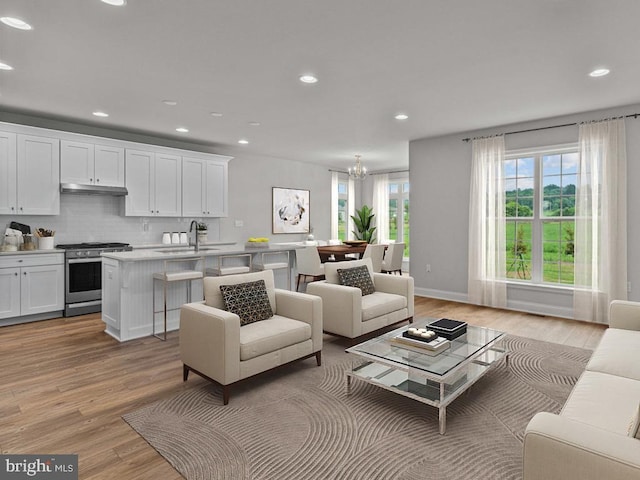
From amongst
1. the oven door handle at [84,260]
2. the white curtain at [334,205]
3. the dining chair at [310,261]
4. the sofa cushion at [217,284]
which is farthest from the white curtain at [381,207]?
the sofa cushion at [217,284]

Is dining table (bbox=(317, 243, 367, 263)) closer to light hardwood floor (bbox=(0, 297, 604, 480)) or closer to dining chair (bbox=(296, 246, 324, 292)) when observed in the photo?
dining chair (bbox=(296, 246, 324, 292))

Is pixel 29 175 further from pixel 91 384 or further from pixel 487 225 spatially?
pixel 487 225

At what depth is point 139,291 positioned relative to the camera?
419 centimetres

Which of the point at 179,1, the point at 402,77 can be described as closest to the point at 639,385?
the point at 402,77

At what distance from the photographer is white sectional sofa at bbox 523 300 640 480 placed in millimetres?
1222

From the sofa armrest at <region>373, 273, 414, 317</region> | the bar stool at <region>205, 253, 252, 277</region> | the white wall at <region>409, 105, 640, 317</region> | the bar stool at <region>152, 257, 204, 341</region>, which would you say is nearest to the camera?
the bar stool at <region>152, 257, 204, 341</region>

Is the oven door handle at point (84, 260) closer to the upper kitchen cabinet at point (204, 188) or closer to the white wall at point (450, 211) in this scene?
the upper kitchen cabinet at point (204, 188)

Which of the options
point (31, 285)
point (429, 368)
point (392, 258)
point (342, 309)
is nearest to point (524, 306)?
point (392, 258)

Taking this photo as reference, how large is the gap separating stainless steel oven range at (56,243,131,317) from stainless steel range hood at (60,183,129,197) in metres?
0.75

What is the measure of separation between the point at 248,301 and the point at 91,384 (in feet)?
4.45

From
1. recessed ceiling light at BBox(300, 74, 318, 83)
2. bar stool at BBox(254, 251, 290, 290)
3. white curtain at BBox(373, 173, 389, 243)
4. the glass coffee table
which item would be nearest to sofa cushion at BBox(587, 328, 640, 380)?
the glass coffee table

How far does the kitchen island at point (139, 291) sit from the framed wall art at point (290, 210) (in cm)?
371

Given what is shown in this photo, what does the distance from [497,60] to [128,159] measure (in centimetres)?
Result: 501

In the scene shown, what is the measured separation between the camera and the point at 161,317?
438cm
